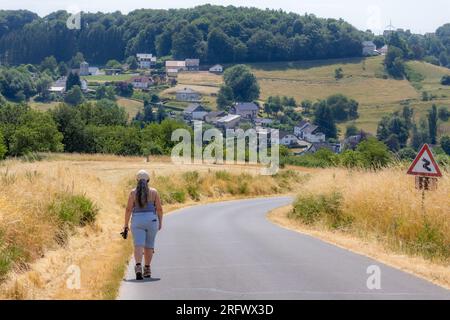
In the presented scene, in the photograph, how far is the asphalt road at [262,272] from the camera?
38.2 feet

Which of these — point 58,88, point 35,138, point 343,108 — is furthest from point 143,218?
point 58,88

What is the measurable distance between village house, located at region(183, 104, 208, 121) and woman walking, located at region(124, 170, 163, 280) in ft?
472

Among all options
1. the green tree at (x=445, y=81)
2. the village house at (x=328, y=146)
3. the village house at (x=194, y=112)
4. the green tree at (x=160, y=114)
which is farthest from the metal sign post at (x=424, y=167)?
the green tree at (x=445, y=81)

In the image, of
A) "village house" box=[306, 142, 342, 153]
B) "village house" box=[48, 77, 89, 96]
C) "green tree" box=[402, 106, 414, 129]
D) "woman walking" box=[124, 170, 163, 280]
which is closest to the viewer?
"woman walking" box=[124, 170, 163, 280]

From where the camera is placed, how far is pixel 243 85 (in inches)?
7333

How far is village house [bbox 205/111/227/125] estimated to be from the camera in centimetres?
16312

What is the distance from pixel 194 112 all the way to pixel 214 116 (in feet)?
26.2

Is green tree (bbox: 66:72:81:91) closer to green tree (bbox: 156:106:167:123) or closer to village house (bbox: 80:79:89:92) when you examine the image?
village house (bbox: 80:79:89:92)

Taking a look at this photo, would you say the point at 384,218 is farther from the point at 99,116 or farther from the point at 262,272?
the point at 99,116

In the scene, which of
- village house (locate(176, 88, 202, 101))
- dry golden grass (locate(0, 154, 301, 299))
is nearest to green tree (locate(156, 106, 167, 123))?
village house (locate(176, 88, 202, 101))
